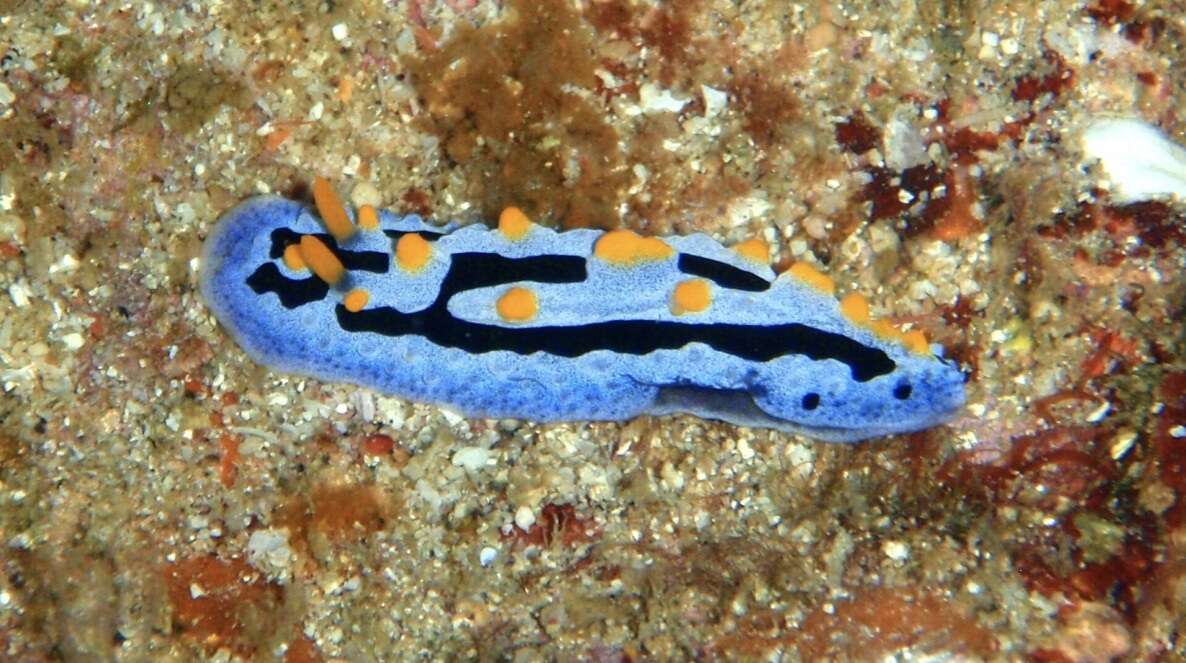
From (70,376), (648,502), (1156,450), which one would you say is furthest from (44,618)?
(1156,450)

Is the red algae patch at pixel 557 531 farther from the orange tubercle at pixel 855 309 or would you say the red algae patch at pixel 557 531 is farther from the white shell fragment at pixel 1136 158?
the white shell fragment at pixel 1136 158

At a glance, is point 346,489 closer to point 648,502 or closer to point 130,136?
point 648,502

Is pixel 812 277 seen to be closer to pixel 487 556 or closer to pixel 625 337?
pixel 625 337

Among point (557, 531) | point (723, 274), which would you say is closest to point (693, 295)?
point (723, 274)

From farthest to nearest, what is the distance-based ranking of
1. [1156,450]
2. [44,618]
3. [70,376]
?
[70,376] < [44,618] < [1156,450]

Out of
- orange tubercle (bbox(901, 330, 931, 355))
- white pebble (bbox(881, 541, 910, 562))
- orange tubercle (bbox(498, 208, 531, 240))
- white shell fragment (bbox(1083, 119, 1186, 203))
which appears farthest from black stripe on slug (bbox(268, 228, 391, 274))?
white shell fragment (bbox(1083, 119, 1186, 203))

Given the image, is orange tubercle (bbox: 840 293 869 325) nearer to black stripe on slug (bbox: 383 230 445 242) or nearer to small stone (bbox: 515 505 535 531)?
small stone (bbox: 515 505 535 531)

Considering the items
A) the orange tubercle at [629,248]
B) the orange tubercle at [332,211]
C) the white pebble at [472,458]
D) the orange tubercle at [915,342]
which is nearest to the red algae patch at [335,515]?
the white pebble at [472,458]
